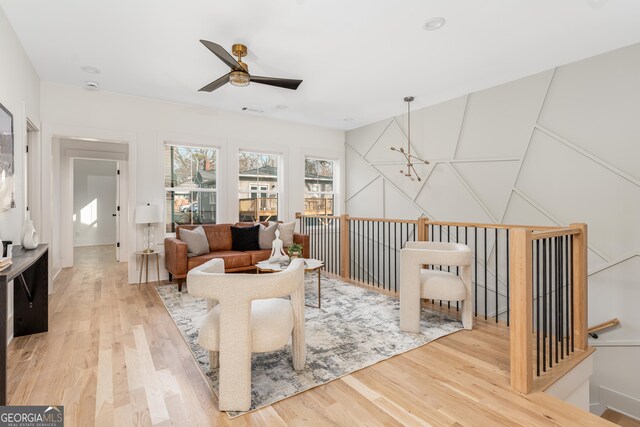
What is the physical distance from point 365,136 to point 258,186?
2425mm

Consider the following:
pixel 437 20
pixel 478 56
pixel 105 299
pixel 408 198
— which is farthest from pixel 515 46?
pixel 105 299

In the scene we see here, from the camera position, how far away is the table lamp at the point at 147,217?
172 inches

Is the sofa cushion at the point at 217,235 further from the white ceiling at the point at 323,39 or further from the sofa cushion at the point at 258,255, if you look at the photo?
the white ceiling at the point at 323,39

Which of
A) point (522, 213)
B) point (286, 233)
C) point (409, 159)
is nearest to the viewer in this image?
point (522, 213)

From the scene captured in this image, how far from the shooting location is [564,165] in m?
3.67

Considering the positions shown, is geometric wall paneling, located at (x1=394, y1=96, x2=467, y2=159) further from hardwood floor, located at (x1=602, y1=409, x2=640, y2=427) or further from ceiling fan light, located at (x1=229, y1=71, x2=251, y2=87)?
hardwood floor, located at (x1=602, y1=409, x2=640, y2=427)

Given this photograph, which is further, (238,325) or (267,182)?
(267,182)

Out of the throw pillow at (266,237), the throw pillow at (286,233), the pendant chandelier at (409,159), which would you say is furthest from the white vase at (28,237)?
the pendant chandelier at (409,159)

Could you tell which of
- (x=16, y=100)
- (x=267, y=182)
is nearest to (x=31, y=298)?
(x=16, y=100)

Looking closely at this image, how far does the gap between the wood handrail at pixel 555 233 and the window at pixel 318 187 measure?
464 cm

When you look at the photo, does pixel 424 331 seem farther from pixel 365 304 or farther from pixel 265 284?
pixel 265 284

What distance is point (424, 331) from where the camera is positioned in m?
2.87

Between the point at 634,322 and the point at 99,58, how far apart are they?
6328 mm

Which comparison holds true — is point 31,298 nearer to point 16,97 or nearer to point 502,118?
point 16,97
